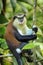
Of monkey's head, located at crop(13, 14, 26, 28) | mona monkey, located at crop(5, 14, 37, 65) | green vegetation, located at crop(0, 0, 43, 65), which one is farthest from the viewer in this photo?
monkey's head, located at crop(13, 14, 26, 28)

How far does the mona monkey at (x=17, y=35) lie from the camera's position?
3.33 m

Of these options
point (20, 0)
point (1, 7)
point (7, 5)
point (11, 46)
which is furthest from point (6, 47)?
point (20, 0)

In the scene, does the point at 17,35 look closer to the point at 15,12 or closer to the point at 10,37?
the point at 10,37

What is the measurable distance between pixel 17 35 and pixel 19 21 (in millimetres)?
276

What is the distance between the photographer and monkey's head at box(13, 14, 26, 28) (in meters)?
3.50

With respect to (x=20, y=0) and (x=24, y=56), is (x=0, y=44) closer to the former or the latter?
(x=24, y=56)

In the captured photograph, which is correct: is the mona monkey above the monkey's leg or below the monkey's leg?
above

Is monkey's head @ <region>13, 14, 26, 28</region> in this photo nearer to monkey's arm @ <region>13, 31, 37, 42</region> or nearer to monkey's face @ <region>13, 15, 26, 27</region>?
monkey's face @ <region>13, 15, 26, 27</region>

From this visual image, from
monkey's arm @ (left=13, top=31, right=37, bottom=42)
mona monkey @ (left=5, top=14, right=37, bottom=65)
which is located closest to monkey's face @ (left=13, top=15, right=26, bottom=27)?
mona monkey @ (left=5, top=14, right=37, bottom=65)

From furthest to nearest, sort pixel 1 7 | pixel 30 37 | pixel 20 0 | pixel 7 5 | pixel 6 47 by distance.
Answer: pixel 20 0 → pixel 7 5 → pixel 1 7 → pixel 6 47 → pixel 30 37

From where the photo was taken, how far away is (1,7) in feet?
12.7

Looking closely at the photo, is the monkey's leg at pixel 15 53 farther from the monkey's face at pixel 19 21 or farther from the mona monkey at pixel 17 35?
the monkey's face at pixel 19 21

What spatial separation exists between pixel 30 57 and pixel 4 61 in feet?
1.19

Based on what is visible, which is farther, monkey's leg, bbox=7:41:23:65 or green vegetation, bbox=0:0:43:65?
monkey's leg, bbox=7:41:23:65
